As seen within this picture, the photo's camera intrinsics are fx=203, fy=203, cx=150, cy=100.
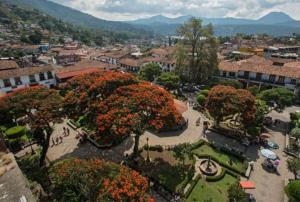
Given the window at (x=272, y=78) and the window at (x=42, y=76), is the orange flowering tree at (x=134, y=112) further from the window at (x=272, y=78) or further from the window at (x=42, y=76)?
the window at (x=272, y=78)

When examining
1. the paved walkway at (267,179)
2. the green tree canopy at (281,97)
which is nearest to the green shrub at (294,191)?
the paved walkway at (267,179)

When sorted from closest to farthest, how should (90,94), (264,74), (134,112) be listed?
(134,112) → (90,94) → (264,74)

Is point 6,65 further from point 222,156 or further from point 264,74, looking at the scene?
point 264,74

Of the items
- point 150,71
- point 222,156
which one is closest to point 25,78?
point 150,71

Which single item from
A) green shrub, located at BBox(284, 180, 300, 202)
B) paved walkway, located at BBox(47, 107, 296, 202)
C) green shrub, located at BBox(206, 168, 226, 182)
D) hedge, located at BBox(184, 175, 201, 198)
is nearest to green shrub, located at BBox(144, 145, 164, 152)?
paved walkway, located at BBox(47, 107, 296, 202)

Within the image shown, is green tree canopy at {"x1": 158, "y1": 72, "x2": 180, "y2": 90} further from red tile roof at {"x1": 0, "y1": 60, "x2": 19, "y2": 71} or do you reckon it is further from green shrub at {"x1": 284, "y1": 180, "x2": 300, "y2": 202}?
red tile roof at {"x1": 0, "y1": 60, "x2": 19, "y2": 71}

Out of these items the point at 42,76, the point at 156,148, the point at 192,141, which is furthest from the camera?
the point at 42,76

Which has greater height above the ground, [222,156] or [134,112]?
[134,112]
